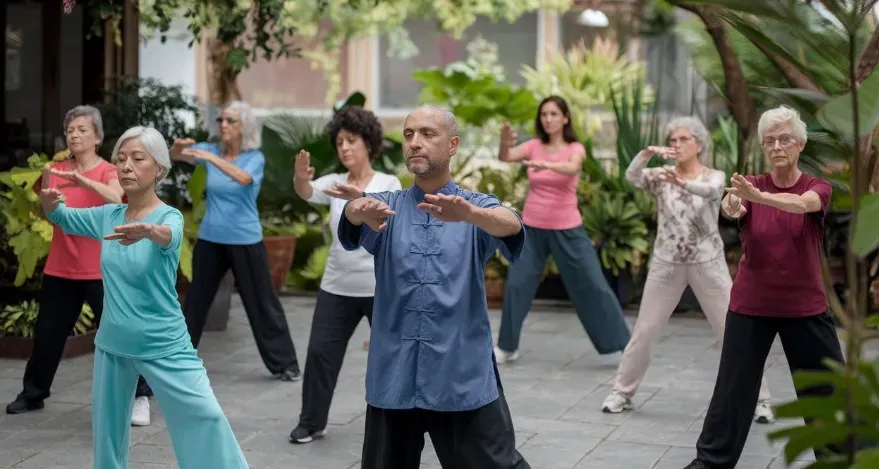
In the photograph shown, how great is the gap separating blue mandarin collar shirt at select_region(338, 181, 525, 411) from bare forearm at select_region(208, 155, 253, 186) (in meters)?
3.79

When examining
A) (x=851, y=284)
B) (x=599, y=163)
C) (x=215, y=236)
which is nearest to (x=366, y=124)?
(x=215, y=236)

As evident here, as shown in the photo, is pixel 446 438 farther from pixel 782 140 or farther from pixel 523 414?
pixel 523 414

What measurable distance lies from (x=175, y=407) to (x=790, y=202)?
2.56m

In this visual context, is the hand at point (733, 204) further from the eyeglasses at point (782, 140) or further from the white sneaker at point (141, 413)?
the white sneaker at point (141, 413)

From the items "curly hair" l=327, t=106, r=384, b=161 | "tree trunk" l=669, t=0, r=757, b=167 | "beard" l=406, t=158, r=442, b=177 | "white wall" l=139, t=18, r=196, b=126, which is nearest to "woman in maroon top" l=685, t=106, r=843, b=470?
"beard" l=406, t=158, r=442, b=177

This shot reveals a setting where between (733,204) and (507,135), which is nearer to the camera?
(733,204)

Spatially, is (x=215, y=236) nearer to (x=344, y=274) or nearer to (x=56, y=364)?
(x=56, y=364)

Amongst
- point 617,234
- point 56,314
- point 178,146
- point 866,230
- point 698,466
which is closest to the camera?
point 866,230

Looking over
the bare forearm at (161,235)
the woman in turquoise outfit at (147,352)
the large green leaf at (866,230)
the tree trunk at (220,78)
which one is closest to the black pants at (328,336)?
the woman in turquoise outfit at (147,352)

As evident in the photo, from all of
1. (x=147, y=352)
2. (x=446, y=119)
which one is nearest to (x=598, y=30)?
(x=147, y=352)

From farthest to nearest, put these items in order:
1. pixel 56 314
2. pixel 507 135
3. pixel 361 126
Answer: pixel 507 135
pixel 56 314
pixel 361 126

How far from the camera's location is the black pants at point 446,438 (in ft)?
14.8

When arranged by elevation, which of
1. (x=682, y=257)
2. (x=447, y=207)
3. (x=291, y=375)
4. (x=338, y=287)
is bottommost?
(x=291, y=375)

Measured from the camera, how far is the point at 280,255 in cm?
1266
